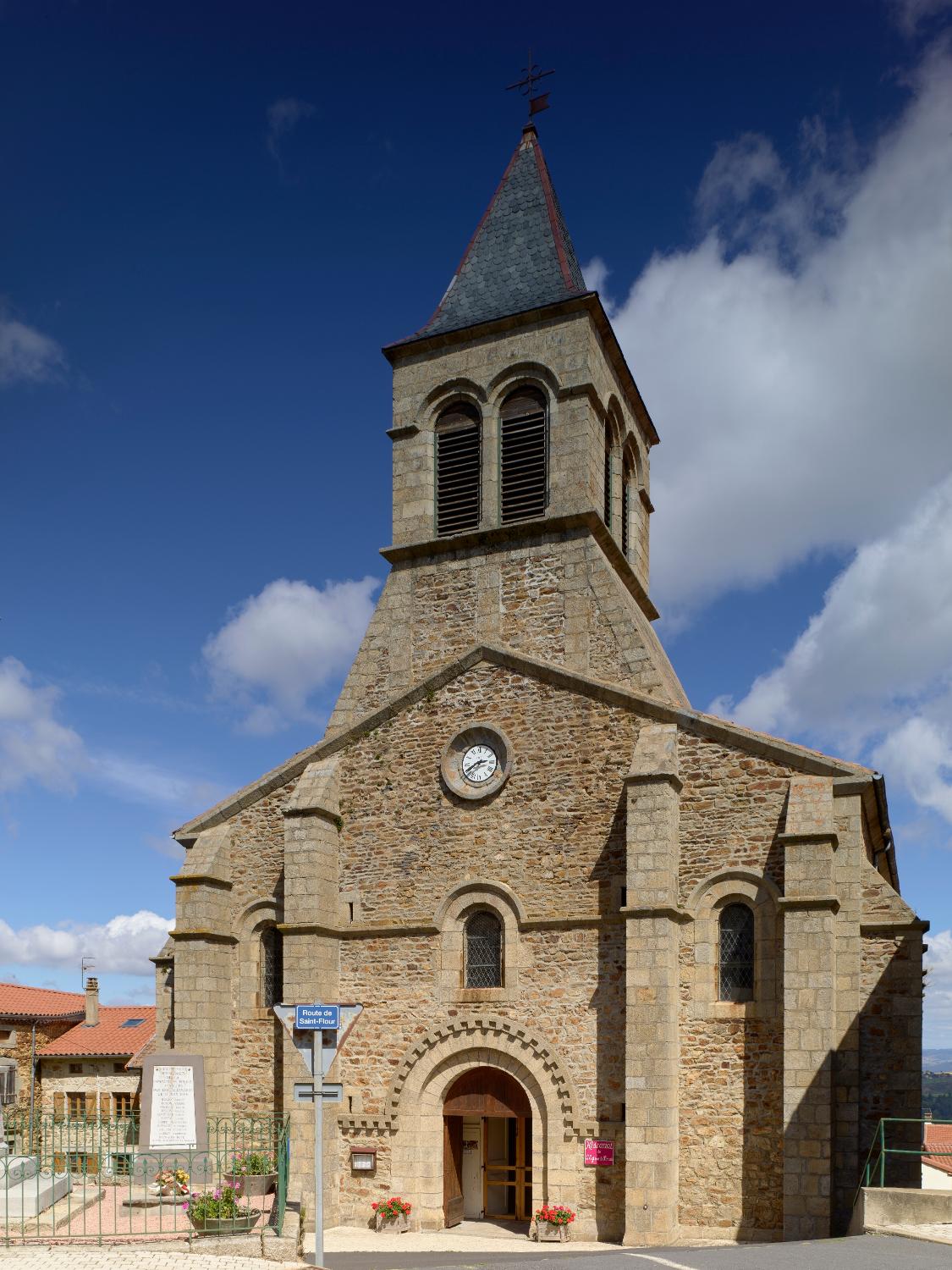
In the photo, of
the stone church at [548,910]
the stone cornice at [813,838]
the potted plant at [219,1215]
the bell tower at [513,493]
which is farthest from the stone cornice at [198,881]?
the stone cornice at [813,838]

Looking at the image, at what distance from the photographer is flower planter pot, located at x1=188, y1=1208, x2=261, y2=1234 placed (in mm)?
10938

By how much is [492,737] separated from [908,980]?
6614 millimetres

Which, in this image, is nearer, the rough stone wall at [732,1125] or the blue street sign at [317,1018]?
the blue street sign at [317,1018]

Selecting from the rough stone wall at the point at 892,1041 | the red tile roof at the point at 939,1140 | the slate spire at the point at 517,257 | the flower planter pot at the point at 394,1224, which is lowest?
the red tile roof at the point at 939,1140

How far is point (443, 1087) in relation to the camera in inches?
648

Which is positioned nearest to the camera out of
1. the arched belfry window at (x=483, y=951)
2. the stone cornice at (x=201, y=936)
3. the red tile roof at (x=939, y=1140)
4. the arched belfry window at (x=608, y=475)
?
the arched belfry window at (x=483, y=951)

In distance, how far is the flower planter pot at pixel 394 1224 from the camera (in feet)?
52.1

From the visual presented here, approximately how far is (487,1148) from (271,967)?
4.31 m

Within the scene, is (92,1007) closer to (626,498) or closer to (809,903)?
(626,498)

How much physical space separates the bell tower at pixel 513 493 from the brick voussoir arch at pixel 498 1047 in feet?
18.6

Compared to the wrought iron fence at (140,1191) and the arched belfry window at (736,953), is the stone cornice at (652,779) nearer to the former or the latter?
the arched belfry window at (736,953)

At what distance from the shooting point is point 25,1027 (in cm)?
3241

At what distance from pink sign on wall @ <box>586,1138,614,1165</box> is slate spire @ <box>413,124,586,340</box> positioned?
46.1 feet

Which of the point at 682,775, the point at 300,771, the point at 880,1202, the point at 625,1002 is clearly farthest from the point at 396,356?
the point at 880,1202
